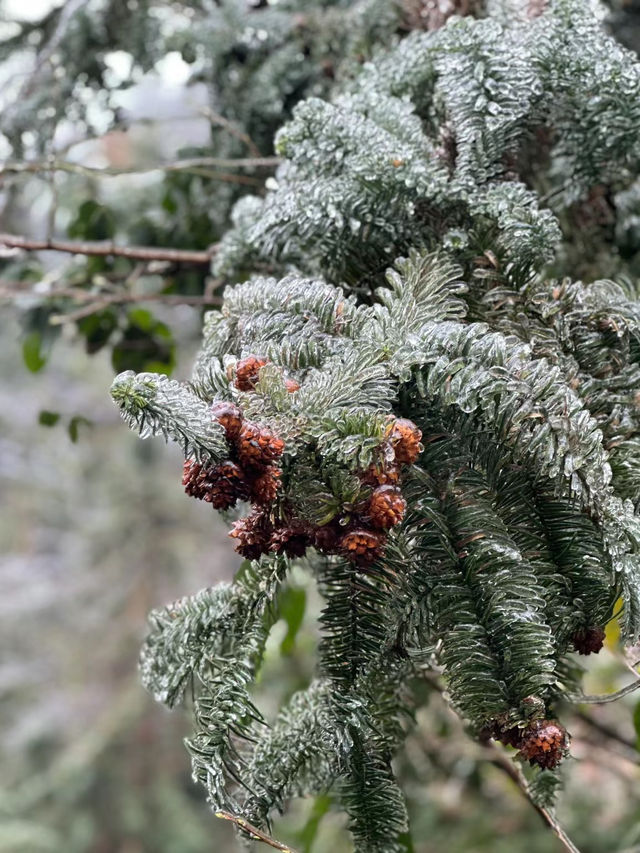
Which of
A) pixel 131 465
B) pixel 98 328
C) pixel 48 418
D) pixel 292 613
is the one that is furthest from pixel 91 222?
pixel 131 465

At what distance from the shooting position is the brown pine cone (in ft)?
1.08

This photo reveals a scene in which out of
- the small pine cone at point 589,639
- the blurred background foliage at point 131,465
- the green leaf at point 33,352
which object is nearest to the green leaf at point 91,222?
the blurred background foliage at point 131,465

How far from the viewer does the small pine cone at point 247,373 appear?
0.36m

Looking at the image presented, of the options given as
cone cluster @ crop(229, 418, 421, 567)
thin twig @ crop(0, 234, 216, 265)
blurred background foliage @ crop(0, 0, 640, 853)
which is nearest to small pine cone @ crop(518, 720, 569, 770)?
cone cluster @ crop(229, 418, 421, 567)

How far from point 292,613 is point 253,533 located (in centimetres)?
35

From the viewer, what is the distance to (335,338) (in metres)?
0.39

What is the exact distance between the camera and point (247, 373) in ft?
1.18

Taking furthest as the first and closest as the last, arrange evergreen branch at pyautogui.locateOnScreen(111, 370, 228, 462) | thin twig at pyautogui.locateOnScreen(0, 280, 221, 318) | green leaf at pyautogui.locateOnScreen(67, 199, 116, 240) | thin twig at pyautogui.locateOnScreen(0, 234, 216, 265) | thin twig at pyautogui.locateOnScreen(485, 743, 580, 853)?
green leaf at pyautogui.locateOnScreen(67, 199, 116, 240), thin twig at pyautogui.locateOnScreen(0, 280, 221, 318), thin twig at pyautogui.locateOnScreen(0, 234, 216, 265), thin twig at pyautogui.locateOnScreen(485, 743, 580, 853), evergreen branch at pyautogui.locateOnScreen(111, 370, 228, 462)

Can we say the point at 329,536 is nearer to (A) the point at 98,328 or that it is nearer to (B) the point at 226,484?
(B) the point at 226,484

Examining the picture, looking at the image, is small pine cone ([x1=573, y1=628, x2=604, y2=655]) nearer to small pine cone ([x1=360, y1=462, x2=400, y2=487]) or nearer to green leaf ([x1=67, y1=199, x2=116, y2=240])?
small pine cone ([x1=360, y1=462, x2=400, y2=487])

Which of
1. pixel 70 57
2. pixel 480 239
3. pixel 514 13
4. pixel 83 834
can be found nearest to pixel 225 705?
pixel 480 239

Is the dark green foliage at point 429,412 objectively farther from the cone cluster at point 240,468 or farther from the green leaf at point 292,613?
the green leaf at point 292,613

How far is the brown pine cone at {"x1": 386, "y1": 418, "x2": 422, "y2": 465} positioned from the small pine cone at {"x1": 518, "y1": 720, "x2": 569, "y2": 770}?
0.13 m

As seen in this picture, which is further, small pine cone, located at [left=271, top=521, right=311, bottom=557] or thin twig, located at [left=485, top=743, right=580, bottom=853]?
Result: thin twig, located at [left=485, top=743, right=580, bottom=853]
